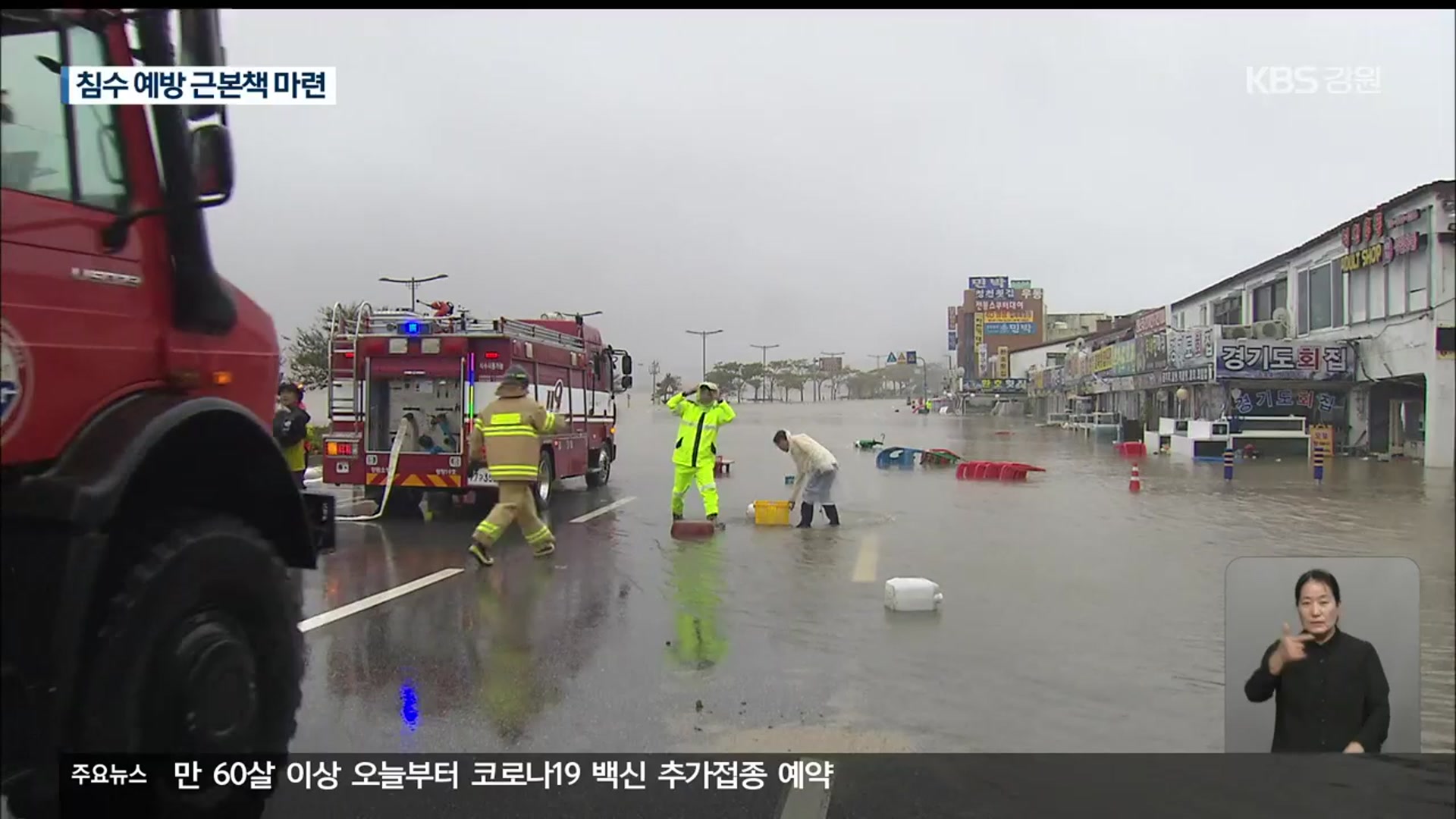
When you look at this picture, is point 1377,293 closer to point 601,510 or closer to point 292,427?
point 292,427

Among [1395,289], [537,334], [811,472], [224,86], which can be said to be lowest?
[811,472]

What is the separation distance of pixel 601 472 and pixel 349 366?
11.7 ft

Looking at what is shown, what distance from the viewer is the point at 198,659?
102 inches

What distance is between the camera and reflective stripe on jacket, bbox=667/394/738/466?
21.3 ft

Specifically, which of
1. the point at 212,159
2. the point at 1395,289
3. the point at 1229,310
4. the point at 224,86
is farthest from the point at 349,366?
the point at 1229,310

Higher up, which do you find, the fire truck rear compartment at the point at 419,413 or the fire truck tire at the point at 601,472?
the fire truck rear compartment at the point at 419,413

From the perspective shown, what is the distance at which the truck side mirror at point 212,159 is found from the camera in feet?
8.55

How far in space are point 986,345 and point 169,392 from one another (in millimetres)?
2816

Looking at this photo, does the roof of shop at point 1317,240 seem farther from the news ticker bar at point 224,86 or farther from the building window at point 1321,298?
the news ticker bar at point 224,86

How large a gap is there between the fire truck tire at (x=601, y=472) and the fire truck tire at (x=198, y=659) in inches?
159

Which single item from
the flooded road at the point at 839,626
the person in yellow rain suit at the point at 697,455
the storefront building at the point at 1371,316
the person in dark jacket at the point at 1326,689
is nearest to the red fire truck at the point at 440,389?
the flooded road at the point at 839,626

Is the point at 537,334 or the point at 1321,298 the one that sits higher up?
the point at 1321,298

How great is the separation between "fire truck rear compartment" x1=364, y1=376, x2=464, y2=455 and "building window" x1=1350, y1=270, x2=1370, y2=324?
14.7 ft

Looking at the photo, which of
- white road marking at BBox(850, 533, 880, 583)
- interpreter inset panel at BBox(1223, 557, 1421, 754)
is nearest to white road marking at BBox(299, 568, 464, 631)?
white road marking at BBox(850, 533, 880, 583)
